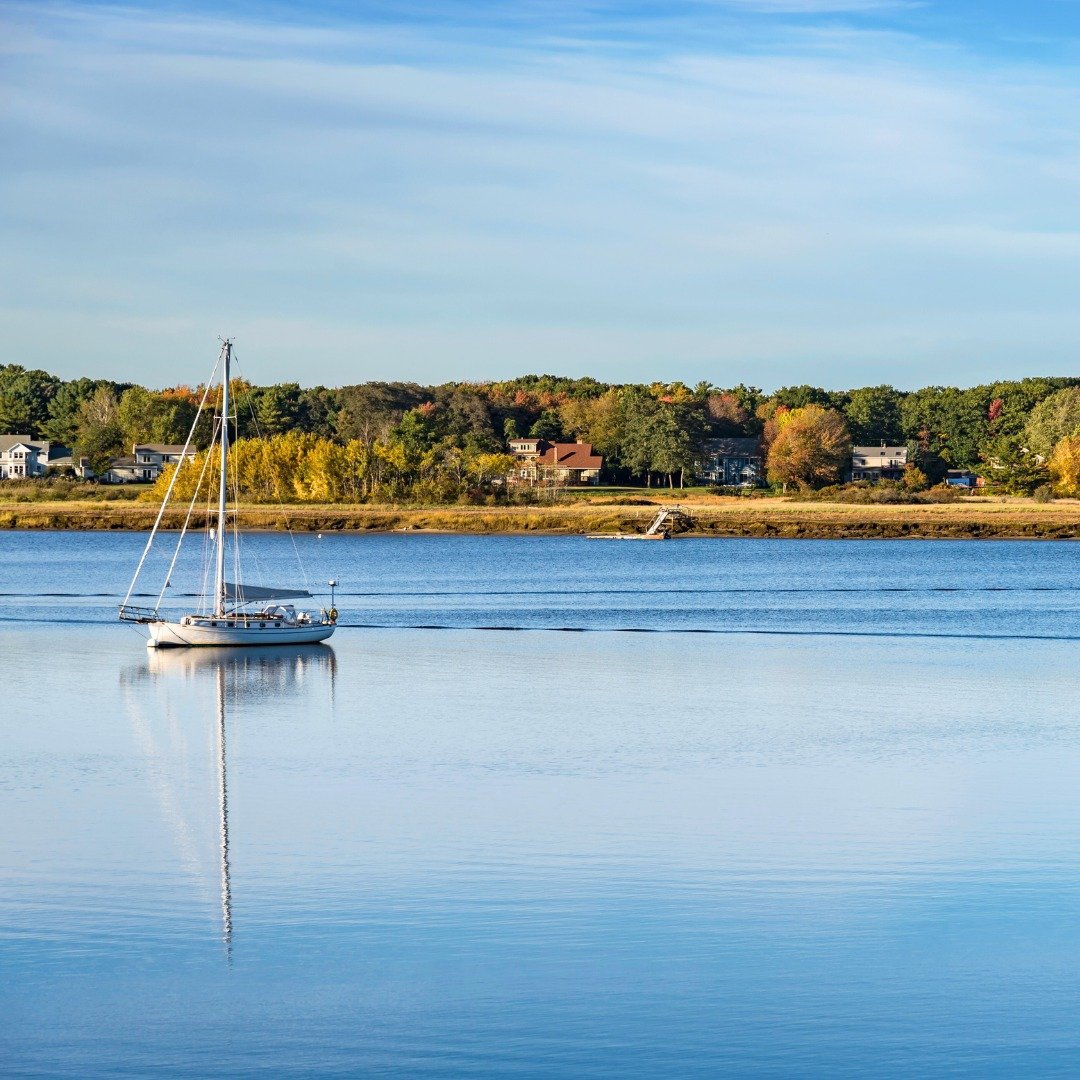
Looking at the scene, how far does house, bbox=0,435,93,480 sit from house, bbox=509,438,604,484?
159ft

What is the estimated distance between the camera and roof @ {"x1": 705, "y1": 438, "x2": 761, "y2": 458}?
180m

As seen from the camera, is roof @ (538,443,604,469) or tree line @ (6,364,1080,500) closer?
tree line @ (6,364,1080,500)

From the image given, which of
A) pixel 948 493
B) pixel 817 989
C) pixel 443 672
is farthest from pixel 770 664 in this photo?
pixel 948 493

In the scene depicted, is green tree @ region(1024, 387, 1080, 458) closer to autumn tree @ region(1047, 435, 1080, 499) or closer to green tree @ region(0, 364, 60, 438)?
autumn tree @ region(1047, 435, 1080, 499)

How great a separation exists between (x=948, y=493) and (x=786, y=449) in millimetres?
Result: 19389

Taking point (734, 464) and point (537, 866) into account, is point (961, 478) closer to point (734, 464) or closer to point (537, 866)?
point (734, 464)

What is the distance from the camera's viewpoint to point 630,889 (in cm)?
1694

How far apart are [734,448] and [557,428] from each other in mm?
20718

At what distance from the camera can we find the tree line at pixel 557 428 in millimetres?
137125

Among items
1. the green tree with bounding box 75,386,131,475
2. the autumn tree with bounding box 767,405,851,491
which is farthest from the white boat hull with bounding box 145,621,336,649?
the green tree with bounding box 75,386,131,475

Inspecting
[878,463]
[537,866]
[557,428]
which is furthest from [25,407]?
[537,866]

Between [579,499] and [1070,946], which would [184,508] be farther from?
[1070,946]

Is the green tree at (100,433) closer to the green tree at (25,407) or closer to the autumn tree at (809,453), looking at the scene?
the green tree at (25,407)

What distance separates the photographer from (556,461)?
169 m
